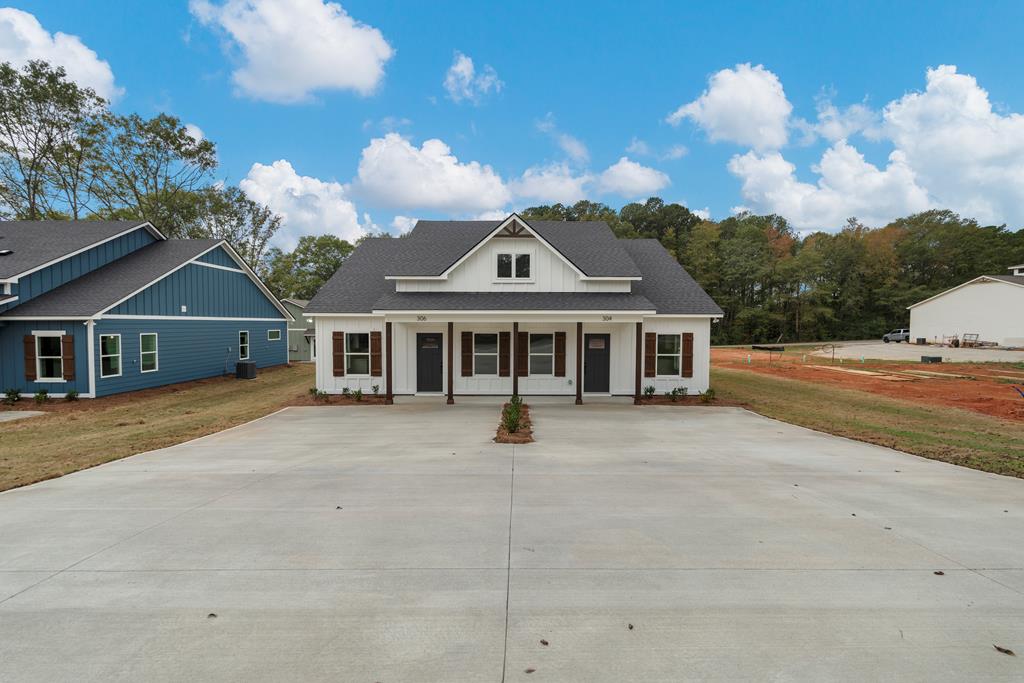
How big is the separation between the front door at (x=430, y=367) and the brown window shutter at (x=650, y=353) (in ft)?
23.5

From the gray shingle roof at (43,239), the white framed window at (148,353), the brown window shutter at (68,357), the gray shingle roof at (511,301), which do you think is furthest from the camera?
the white framed window at (148,353)

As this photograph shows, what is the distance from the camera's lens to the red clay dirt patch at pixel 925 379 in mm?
17516

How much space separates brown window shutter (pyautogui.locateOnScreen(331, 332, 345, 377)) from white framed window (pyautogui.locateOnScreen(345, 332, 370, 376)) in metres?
0.17

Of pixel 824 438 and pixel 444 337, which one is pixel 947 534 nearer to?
pixel 824 438

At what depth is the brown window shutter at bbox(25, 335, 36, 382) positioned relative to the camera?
17.0 meters

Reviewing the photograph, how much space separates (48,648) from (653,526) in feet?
18.0

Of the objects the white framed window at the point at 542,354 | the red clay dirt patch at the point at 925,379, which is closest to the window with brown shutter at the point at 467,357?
the white framed window at the point at 542,354

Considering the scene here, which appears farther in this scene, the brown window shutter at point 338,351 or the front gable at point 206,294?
the front gable at point 206,294

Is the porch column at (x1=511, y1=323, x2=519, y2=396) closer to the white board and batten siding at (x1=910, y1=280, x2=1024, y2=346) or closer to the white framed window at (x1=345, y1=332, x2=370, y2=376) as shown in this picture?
the white framed window at (x1=345, y1=332, x2=370, y2=376)

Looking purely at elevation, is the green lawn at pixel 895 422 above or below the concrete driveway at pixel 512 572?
below

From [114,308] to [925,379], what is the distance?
35898mm

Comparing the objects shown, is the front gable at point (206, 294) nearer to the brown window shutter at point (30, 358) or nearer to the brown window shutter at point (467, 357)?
the brown window shutter at point (30, 358)

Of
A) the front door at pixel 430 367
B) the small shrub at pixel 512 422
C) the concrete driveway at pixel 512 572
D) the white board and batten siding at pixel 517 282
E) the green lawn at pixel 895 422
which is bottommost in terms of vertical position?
the green lawn at pixel 895 422

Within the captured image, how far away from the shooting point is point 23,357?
17016 millimetres
